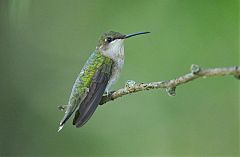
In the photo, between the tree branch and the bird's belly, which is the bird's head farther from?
the tree branch

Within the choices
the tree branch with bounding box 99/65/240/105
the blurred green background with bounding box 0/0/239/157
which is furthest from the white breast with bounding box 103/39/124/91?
the tree branch with bounding box 99/65/240/105

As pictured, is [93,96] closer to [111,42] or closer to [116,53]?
[116,53]

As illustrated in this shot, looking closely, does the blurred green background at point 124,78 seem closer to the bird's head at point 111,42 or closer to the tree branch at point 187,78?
the bird's head at point 111,42

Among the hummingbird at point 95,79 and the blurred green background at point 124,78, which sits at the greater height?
the blurred green background at point 124,78

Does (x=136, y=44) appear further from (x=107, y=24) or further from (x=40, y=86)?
(x=40, y=86)

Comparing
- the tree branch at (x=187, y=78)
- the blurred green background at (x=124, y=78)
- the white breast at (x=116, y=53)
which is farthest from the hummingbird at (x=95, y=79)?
the blurred green background at (x=124, y=78)

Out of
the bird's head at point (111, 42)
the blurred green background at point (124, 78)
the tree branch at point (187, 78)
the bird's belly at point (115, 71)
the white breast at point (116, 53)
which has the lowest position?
the tree branch at point (187, 78)

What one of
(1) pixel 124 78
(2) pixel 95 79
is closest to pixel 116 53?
(2) pixel 95 79
